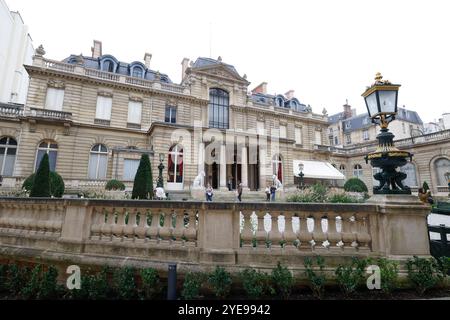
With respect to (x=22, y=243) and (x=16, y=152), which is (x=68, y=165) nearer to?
(x=16, y=152)

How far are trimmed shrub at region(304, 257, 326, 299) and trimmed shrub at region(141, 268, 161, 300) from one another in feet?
6.95

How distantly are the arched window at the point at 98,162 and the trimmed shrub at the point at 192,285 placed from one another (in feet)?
66.5

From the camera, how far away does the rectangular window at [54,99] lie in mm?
20438

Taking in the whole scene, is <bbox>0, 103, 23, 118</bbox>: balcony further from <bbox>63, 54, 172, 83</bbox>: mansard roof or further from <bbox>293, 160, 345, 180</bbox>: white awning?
<bbox>293, 160, 345, 180</bbox>: white awning

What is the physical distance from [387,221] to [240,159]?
759 inches

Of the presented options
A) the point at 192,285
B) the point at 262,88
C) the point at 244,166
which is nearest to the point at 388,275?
the point at 192,285

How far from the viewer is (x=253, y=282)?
3.12 meters

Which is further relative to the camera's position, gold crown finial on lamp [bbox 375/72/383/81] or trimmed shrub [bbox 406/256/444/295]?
gold crown finial on lamp [bbox 375/72/383/81]

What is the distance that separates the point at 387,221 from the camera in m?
3.48

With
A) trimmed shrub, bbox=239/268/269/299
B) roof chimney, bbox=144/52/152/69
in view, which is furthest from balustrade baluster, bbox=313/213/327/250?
roof chimney, bbox=144/52/152/69

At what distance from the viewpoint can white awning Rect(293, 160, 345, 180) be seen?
27.6m

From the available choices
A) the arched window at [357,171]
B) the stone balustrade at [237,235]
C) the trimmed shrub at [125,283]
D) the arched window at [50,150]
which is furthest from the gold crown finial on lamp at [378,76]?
the arched window at [357,171]

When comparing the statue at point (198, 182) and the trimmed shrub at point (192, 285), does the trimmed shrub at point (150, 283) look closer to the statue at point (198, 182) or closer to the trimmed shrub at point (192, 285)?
the trimmed shrub at point (192, 285)
